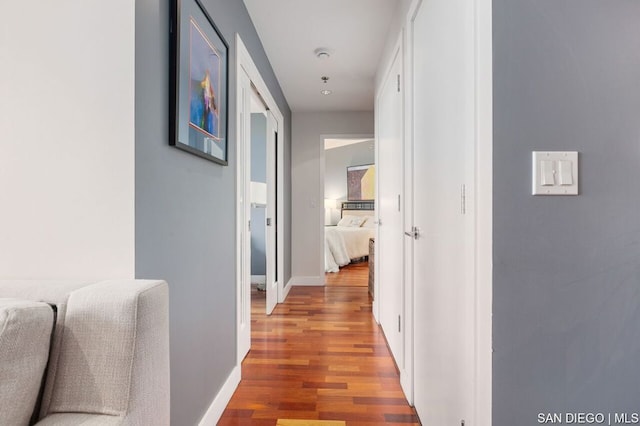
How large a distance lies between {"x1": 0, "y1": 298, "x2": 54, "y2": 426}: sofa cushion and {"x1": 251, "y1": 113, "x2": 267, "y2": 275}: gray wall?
3888 mm

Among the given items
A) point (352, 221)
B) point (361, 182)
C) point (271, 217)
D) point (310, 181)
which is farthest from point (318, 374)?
point (361, 182)

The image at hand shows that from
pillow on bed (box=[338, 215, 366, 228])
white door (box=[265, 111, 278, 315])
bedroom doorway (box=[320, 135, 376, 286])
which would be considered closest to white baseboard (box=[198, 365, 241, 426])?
white door (box=[265, 111, 278, 315])

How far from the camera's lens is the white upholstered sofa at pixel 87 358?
2.34 ft

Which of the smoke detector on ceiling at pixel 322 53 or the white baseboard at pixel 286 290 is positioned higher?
the smoke detector on ceiling at pixel 322 53

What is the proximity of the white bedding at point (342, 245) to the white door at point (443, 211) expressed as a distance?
3.94m

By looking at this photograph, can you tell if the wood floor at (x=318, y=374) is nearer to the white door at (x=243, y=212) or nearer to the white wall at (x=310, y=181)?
the white door at (x=243, y=212)

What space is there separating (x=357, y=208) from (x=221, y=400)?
671 cm

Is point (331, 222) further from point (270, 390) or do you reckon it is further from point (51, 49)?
point (51, 49)

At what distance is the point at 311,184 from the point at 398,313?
8.96 feet

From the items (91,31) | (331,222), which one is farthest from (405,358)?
(331,222)

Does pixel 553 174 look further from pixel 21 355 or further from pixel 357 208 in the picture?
pixel 357 208

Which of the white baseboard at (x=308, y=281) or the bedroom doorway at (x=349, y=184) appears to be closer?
the white baseboard at (x=308, y=281)

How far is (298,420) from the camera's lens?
1.73m

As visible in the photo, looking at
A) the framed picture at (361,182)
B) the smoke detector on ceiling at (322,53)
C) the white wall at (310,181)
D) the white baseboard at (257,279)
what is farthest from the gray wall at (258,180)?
the framed picture at (361,182)
